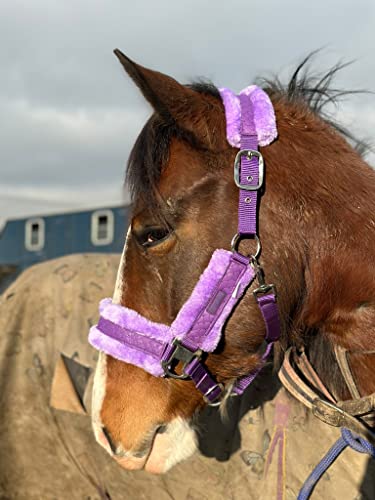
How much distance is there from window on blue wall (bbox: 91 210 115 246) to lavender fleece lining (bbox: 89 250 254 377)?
30.5ft

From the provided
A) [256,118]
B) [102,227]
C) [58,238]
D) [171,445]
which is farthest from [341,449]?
[58,238]

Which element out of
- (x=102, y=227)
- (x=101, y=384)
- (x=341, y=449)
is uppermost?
(x=101, y=384)

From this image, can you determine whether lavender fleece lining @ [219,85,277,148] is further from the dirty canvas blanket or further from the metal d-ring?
the dirty canvas blanket

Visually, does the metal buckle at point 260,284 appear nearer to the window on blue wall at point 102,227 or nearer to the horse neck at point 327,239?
the horse neck at point 327,239

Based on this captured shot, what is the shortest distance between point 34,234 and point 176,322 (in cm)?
1121

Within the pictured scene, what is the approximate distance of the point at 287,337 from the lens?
1.76 m

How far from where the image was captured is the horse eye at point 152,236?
68.1 inches

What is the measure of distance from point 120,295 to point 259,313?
43cm

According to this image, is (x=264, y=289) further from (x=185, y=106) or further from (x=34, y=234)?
(x=34, y=234)

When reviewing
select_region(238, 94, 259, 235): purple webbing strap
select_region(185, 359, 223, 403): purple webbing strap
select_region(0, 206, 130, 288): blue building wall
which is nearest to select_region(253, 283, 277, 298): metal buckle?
select_region(238, 94, 259, 235): purple webbing strap

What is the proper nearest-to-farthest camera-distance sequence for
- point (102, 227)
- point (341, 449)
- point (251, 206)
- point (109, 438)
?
point (251, 206), point (109, 438), point (341, 449), point (102, 227)

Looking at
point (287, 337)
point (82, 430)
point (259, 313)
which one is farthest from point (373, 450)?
point (82, 430)

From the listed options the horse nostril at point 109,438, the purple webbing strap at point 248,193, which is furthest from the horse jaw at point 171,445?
the purple webbing strap at point 248,193

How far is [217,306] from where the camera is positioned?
167 cm
